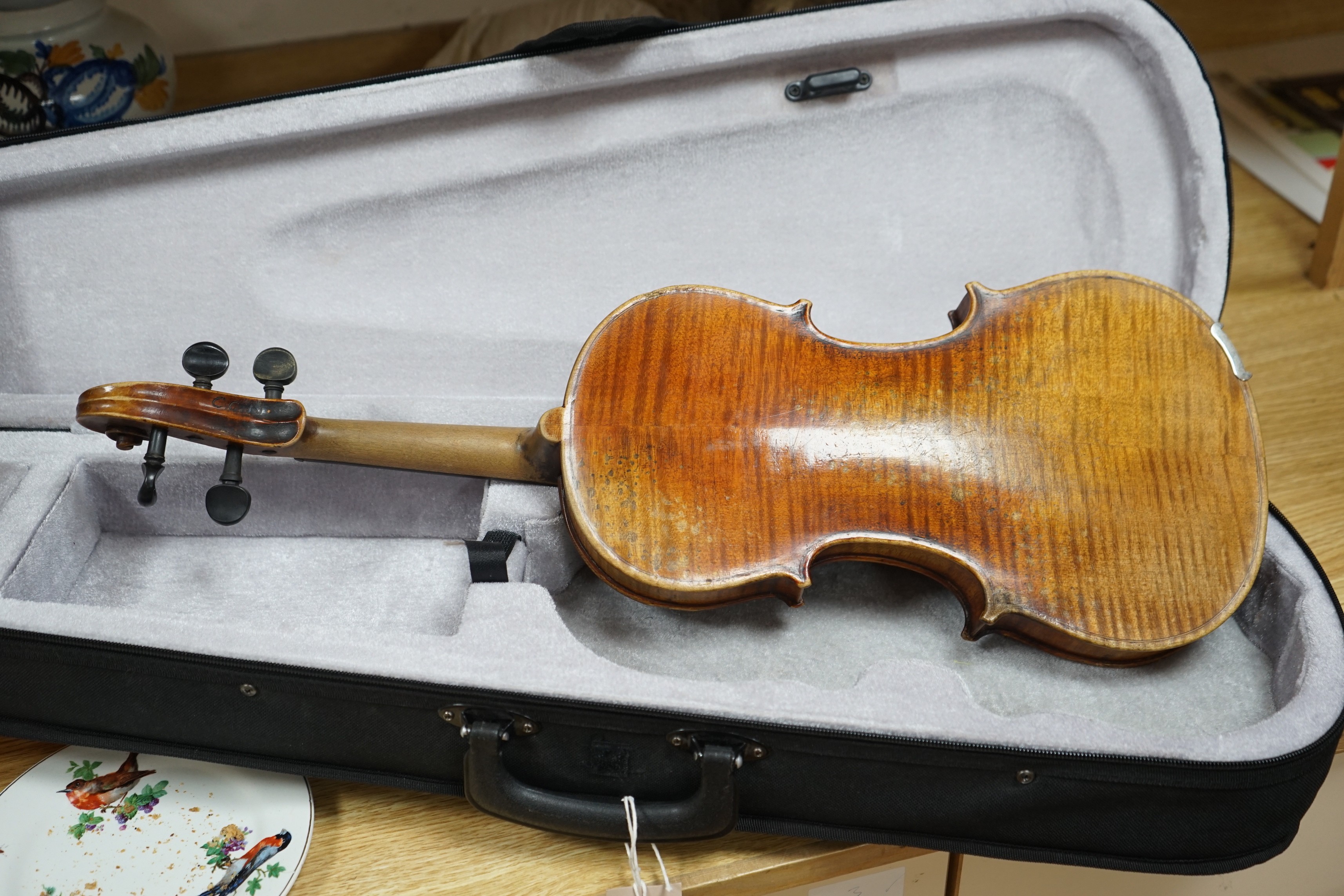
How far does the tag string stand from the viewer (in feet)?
2.96

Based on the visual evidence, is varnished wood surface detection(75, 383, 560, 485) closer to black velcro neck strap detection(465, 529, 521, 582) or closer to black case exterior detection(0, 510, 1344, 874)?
black velcro neck strap detection(465, 529, 521, 582)

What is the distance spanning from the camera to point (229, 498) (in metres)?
0.91

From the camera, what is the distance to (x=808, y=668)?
107 centimetres

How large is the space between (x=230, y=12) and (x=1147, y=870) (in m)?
1.88

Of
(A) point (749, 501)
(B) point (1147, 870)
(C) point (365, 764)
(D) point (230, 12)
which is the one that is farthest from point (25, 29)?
(B) point (1147, 870)

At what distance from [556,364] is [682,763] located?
0.55 meters

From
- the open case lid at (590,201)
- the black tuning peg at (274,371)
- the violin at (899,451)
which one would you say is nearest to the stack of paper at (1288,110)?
the open case lid at (590,201)

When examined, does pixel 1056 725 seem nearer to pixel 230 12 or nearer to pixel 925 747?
pixel 925 747

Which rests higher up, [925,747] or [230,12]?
[230,12]

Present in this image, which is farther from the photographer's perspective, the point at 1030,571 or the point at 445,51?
the point at 445,51

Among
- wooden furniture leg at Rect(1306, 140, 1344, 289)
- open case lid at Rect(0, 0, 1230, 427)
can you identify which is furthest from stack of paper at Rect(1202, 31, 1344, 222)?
open case lid at Rect(0, 0, 1230, 427)

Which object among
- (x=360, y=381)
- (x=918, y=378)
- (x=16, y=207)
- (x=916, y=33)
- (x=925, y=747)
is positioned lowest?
(x=925, y=747)

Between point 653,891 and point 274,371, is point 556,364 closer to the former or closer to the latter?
point 274,371

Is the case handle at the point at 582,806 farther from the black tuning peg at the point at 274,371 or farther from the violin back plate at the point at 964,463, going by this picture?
the black tuning peg at the point at 274,371
